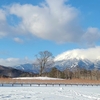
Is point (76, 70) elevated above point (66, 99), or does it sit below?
above

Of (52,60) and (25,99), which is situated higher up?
(52,60)

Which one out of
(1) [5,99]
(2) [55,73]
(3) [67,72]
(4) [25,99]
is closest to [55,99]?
(4) [25,99]

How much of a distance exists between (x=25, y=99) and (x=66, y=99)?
2.95m

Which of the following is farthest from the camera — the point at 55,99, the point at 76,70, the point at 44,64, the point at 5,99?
the point at 76,70

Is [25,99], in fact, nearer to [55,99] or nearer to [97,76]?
[55,99]

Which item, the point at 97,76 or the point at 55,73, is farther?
the point at 97,76

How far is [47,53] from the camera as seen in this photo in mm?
73500

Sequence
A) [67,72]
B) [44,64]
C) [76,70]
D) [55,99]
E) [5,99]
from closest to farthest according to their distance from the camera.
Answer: [5,99] → [55,99] → [44,64] → [67,72] → [76,70]

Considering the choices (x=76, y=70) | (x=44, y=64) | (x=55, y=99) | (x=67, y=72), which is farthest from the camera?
(x=76, y=70)

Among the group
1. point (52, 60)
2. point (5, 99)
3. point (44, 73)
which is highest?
point (52, 60)

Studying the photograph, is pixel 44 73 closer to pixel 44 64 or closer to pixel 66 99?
pixel 44 64

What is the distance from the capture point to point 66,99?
15.2 m

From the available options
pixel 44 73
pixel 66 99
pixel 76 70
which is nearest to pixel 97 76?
pixel 76 70

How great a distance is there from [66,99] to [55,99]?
31.7 inches
